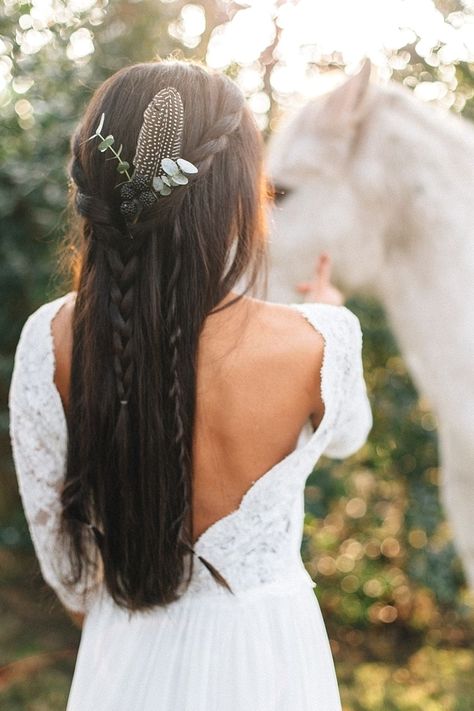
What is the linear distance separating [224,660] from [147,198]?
83 centimetres

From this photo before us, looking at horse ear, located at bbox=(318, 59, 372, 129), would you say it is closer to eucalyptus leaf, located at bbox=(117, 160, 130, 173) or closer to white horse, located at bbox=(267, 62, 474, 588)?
white horse, located at bbox=(267, 62, 474, 588)

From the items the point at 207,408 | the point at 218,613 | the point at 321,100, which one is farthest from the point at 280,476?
the point at 321,100

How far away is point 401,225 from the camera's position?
226 cm

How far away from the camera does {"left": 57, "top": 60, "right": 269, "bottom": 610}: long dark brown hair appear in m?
1.29

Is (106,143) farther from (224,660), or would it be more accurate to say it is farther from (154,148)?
(224,660)

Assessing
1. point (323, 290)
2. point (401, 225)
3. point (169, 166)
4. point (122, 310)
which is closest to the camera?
point (169, 166)

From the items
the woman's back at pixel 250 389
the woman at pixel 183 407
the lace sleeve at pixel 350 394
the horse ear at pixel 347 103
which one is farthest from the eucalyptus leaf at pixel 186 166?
the horse ear at pixel 347 103

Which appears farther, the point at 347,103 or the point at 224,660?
the point at 347,103

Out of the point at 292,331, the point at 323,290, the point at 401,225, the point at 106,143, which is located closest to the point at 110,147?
the point at 106,143

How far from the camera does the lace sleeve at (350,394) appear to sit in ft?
4.60

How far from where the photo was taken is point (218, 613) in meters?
1.44

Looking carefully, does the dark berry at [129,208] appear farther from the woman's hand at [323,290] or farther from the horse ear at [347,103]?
the horse ear at [347,103]

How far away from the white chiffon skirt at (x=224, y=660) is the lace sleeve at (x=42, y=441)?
194 mm

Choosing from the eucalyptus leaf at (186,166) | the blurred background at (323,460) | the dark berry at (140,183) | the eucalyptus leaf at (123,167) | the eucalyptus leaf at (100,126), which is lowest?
the blurred background at (323,460)
